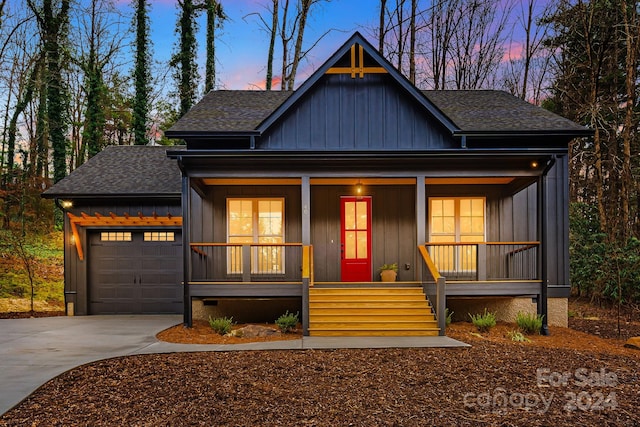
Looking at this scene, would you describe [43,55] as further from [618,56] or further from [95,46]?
[618,56]

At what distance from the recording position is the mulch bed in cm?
544

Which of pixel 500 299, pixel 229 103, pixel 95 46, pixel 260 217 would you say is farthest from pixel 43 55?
pixel 500 299

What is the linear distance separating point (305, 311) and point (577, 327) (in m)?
7.06

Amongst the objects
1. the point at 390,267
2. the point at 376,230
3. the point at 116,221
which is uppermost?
the point at 116,221

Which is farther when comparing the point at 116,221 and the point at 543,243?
the point at 116,221

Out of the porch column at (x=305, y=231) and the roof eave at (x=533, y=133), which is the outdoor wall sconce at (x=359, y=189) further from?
the roof eave at (x=533, y=133)

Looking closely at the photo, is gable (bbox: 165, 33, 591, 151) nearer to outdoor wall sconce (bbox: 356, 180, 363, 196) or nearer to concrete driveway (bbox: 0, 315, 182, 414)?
outdoor wall sconce (bbox: 356, 180, 363, 196)

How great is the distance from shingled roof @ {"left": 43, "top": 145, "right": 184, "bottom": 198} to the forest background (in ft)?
16.5

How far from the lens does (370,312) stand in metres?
10.4

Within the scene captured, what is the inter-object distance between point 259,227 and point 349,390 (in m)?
7.37

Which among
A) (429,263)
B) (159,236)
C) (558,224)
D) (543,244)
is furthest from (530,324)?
(159,236)

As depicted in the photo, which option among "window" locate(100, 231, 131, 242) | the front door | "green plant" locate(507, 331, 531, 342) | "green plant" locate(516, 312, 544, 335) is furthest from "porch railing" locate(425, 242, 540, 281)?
"window" locate(100, 231, 131, 242)

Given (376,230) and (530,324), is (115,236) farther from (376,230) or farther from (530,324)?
(530,324)

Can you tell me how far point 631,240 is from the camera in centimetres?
1429
